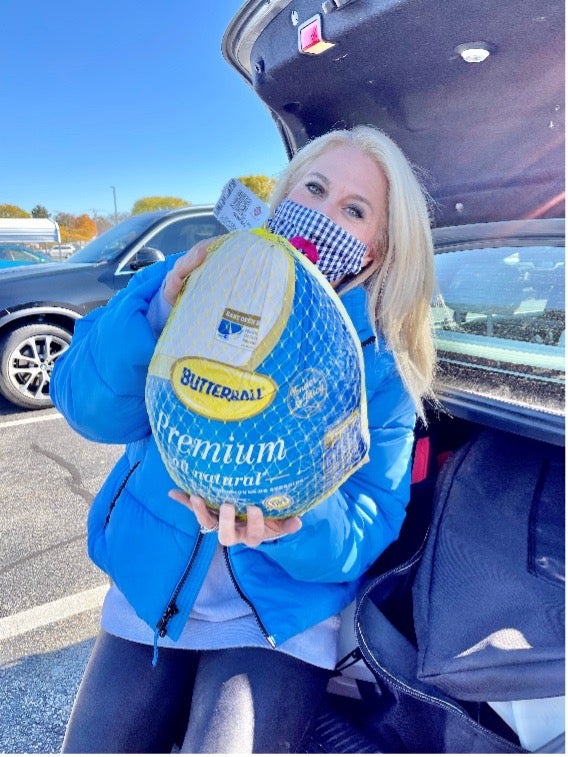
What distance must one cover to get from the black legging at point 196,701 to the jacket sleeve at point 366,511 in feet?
0.88

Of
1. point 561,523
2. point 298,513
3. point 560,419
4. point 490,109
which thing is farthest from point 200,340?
point 490,109

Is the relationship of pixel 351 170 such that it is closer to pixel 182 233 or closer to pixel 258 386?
pixel 258 386

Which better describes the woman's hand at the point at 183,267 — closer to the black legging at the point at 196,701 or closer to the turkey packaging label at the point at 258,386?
the turkey packaging label at the point at 258,386

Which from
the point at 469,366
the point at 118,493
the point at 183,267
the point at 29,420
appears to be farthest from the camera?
the point at 29,420

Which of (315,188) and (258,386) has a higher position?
(315,188)

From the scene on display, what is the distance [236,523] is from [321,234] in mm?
716

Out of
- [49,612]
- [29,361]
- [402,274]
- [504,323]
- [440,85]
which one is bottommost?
[49,612]

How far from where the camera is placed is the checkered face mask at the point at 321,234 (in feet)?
4.32

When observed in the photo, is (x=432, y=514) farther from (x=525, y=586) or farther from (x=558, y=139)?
(x=558, y=139)

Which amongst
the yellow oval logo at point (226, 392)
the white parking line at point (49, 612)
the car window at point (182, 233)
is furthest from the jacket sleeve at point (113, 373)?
the car window at point (182, 233)

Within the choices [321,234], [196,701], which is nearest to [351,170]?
[321,234]

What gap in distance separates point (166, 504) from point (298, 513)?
0.47 metres

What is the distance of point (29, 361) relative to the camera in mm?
4711

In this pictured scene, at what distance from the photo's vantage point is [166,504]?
4.42ft
